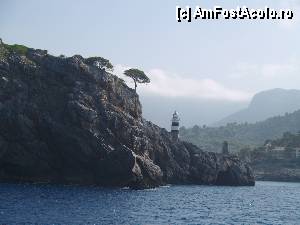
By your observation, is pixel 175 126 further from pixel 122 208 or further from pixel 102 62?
pixel 122 208

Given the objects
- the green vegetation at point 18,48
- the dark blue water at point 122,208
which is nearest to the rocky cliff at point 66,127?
the green vegetation at point 18,48

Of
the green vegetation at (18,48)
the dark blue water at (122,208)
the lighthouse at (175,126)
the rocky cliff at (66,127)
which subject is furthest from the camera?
the lighthouse at (175,126)

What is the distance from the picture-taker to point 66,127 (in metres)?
104

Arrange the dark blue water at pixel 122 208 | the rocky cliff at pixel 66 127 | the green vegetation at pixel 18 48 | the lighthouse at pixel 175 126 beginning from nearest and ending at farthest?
the dark blue water at pixel 122 208, the rocky cliff at pixel 66 127, the green vegetation at pixel 18 48, the lighthouse at pixel 175 126

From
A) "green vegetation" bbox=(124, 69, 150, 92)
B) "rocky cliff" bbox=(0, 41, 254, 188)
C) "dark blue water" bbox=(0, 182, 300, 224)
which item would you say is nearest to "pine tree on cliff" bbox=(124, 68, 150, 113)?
"green vegetation" bbox=(124, 69, 150, 92)

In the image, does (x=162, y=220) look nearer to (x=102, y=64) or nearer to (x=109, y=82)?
(x=109, y=82)

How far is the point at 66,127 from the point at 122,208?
36604 millimetres

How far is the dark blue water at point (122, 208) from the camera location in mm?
60594

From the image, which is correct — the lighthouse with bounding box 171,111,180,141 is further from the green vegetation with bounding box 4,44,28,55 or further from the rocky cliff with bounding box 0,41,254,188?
the green vegetation with bounding box 4,44,28,55

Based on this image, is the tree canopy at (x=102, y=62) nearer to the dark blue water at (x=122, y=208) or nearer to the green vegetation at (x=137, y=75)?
the green vegetation at (x=137, y=75)

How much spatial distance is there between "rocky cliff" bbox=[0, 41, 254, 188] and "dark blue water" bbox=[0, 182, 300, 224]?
8726mm

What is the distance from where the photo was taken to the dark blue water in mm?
60594

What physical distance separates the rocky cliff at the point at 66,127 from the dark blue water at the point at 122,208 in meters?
8.73

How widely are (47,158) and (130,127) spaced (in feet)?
61.3
